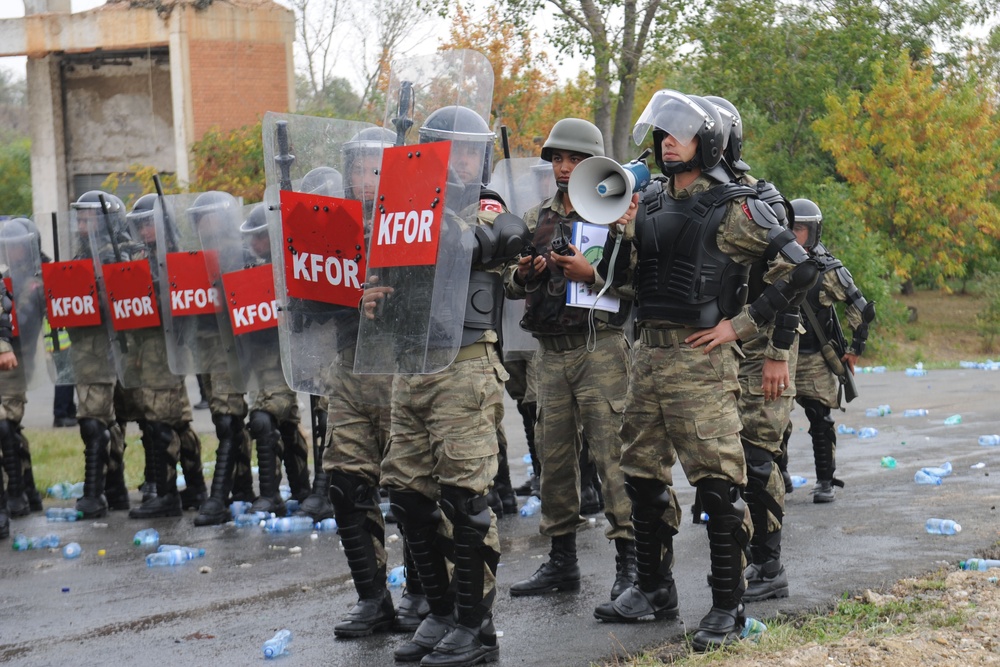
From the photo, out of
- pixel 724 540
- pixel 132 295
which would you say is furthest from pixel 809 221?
pixel 132 295

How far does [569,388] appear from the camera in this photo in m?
5.83

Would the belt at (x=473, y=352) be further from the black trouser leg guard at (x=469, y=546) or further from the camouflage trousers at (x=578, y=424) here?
the camouflage trousers at (x=578, y=424)

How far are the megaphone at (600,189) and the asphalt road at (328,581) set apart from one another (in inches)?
72.3

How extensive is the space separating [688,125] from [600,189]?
1.51 feet

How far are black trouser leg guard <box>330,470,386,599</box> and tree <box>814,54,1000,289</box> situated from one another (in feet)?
66.0

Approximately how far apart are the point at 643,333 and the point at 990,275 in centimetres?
2489

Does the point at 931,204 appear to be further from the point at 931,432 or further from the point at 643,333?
the point at 643,333

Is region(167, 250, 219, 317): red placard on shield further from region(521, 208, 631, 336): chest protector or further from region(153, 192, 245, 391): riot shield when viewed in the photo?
region(521, 208, 631, 336): chest protector

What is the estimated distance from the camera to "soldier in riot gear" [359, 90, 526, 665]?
15.9ft

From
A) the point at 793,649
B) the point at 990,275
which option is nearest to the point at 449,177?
the point at 793,649

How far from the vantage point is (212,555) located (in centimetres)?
732

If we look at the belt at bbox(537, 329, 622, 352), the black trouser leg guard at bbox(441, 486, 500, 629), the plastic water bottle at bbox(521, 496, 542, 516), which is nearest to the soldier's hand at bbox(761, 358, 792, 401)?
the belt at bbox(537, 329, 622, 352)

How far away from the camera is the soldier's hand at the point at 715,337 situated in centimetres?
492

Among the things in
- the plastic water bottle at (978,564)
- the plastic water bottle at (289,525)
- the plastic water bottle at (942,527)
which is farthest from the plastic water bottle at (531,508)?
the plastic water bottle at (978,564)
